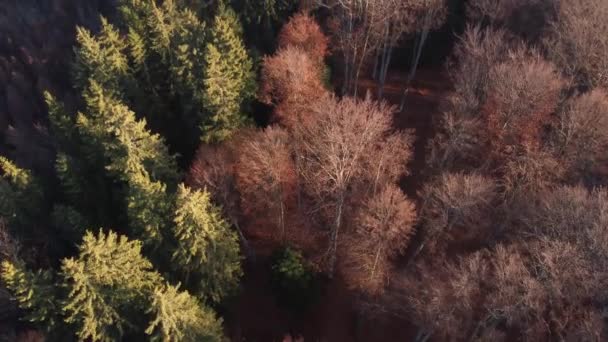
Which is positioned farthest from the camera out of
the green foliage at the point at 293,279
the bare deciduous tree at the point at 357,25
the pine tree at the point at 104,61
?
the bare deciduous tree at the point at 357,25

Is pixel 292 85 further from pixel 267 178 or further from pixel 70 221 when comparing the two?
pixel 70 221

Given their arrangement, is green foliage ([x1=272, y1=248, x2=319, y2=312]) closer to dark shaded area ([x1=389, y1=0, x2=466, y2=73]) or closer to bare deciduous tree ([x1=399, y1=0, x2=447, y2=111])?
bare deciduous tree ([x1=399, y1=0, x2=447, y2=111])

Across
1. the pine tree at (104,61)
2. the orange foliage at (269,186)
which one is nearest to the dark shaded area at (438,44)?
the orange foliage at (269,186)

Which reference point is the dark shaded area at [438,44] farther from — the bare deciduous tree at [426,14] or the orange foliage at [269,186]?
the orange foliage at [269,186]

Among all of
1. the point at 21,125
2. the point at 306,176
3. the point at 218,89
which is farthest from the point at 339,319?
the point at 21,125

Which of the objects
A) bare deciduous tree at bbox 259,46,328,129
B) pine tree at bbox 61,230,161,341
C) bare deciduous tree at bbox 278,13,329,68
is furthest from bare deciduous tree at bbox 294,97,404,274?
pine tree at bbox 61,230,161,341

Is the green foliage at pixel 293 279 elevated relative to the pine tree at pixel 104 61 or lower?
lower

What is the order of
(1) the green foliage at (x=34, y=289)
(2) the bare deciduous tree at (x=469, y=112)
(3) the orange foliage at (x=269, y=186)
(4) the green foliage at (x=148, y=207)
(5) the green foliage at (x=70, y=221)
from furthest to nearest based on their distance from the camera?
(5) the green foliage at (x=70, y=221) < (2) the bare deciduous tree at (x=469, y=112) < (3) the orange foliage at (x=269, y=186) < (4) the green foliage at (x=148, y=207) < (1) the green foliage at (x=34, y=289)
